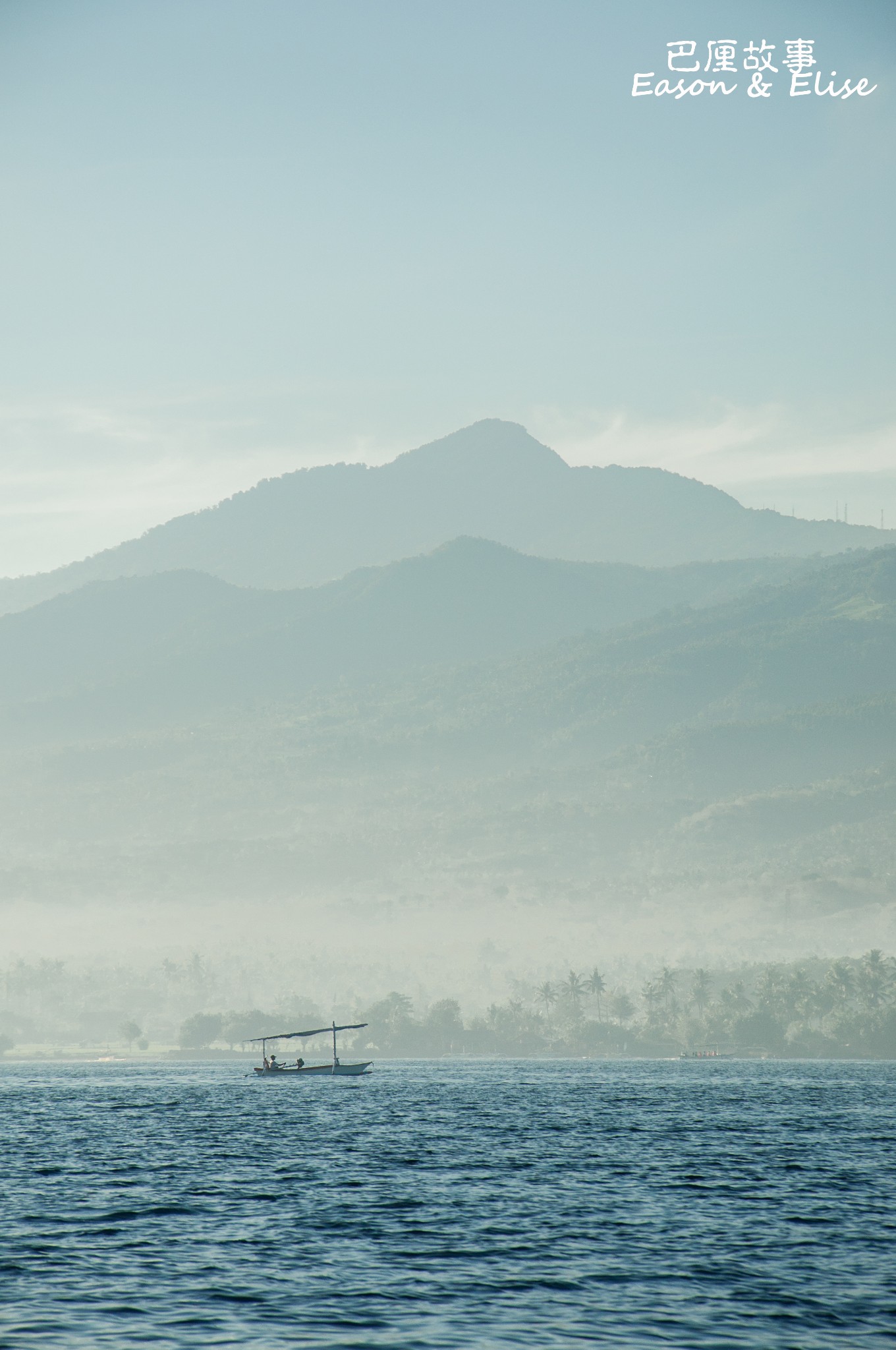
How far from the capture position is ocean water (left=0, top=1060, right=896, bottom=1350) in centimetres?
4325

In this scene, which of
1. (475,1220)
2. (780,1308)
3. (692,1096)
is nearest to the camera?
(780,1308)

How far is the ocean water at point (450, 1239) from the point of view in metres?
43.2

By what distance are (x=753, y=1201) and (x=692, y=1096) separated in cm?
11931

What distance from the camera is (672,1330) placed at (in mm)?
42531

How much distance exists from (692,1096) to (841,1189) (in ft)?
372

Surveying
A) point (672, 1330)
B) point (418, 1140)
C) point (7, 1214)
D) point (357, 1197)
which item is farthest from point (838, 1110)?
point (672, 1330)

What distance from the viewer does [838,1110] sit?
154 meters

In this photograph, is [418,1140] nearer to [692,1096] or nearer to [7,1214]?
[7,1214]

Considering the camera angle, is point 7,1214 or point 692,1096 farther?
point 692,1096

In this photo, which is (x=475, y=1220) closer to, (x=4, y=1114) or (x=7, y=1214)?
(x=7, y=1214)

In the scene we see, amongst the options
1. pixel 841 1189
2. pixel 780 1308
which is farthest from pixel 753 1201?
pixel 780 1308

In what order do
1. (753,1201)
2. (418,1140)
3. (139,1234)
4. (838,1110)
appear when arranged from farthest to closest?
(838,1110), (418,1140), (753,1201), (139,1234)

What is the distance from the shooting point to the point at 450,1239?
196 ft

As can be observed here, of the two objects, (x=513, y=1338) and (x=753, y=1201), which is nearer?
(x=513, y=1338)
